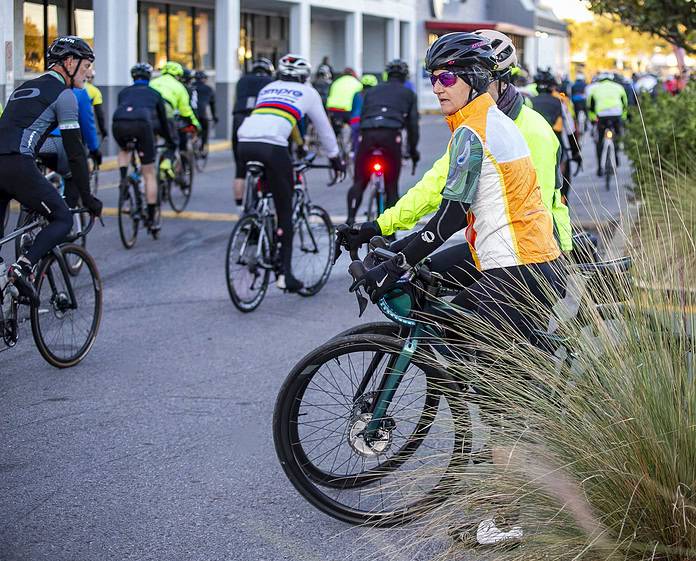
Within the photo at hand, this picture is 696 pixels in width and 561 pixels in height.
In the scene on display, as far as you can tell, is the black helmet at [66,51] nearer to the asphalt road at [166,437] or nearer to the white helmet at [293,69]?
the asphalt road at [166,437]

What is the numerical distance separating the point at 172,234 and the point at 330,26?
112ft

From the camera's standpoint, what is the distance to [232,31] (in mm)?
31906

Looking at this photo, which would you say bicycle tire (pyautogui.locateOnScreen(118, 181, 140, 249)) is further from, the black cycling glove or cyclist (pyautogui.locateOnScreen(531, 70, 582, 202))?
the black cycling glove

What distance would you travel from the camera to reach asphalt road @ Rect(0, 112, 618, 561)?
454 centimetres

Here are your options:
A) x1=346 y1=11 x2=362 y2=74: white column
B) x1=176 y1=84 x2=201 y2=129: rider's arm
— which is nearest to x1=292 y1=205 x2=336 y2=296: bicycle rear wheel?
x1=176 y1=84 x2=201 y2=129: rider's arm

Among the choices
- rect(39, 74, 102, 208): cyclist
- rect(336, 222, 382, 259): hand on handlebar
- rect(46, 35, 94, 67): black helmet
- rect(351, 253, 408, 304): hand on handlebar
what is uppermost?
rect(46, 35, 94, 67): black helmet

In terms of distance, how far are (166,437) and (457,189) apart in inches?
93.2

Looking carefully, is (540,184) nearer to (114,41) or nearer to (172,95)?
(172,95)

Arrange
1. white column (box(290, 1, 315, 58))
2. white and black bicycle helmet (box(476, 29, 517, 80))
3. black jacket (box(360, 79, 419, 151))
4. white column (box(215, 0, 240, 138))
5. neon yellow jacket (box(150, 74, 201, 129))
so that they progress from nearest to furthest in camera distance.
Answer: white and black bicycle helmet (box(476, 29, 517, 80)) < black jacket (box(360, 79, 419, 151)) < neon yellow jacket (box(150, 74, 201, 129)) < white column (box(215, 0, 240, 138)) < white column (box(290, 1, 315, 58))

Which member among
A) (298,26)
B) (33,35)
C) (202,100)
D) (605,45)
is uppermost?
(605,45)

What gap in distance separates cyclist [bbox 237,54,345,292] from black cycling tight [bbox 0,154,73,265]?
234cm

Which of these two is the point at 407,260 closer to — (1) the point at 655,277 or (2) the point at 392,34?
(1) the point at 655,277

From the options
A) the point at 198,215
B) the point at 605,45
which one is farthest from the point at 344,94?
the point at 605,45

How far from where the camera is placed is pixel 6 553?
14.4 ft
